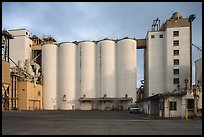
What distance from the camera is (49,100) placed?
79688mm

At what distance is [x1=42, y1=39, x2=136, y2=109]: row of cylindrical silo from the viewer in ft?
253

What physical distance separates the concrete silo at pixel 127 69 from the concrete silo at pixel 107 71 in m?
1.51

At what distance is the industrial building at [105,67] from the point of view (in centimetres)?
7019

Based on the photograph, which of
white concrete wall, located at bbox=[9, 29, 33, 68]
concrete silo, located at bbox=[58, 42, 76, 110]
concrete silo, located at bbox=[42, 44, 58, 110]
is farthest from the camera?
white concrete wall, located at bbox=[9, 29, 33, 68]

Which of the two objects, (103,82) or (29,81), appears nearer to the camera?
(29,81)

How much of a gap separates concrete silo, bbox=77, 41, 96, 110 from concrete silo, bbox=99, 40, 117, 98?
2594mm

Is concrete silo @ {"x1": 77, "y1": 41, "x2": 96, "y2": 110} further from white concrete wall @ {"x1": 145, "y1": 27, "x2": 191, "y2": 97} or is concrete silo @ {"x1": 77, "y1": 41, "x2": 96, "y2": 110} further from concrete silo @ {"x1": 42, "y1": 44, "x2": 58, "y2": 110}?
white concrete wall @ {"x1": 145, "y1": 27, "x2": 191, "y2": 97}

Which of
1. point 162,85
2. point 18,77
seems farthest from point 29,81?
point 162,85

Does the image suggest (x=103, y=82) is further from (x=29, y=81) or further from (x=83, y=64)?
(x=29, y=81)

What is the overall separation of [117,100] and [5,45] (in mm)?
33183

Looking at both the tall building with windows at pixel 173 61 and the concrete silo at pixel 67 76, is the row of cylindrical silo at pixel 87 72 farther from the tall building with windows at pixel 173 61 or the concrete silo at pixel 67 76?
the tall building with windows at pixel 173 61

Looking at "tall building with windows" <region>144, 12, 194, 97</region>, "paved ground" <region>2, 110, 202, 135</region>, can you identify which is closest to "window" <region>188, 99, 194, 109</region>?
"paved ground" <region>2, 110, 202, 135</region>

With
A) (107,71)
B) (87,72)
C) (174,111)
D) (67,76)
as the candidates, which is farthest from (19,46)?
(174,111)

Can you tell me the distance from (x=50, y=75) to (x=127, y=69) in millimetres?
22396
